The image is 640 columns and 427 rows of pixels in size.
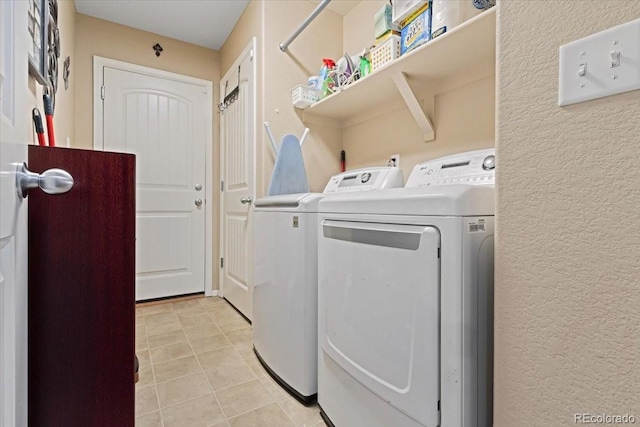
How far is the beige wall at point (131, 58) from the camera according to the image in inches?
99.0

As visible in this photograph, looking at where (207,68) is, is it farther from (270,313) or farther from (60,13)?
(270,313)

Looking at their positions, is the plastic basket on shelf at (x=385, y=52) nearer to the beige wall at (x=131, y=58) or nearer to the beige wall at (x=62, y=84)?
the beige wall at (x=62, y=84)

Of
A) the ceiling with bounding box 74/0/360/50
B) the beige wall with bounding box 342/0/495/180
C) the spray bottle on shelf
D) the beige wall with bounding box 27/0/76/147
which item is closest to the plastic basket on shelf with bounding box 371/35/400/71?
the beige wall with bounding box 342/0/495/180

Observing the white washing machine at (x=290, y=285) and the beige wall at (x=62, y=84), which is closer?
the white washing machine at (x=290, y=285)

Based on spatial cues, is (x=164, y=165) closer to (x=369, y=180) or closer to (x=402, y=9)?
(x=369, y=180)

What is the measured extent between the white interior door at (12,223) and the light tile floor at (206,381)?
0.86 m

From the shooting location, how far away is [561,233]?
59 cm

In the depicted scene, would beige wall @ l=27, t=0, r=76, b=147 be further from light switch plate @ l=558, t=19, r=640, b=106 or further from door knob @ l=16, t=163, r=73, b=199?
light switch plate @ l=558, t=19, r=640, b=106

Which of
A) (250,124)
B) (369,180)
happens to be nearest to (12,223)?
(369,180)

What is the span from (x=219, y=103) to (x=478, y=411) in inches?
124

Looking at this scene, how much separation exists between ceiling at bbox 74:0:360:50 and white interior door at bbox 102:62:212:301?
0.42 m

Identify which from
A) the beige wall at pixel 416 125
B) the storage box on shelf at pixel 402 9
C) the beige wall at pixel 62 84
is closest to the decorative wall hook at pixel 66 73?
the beige wall at pixel 62 84

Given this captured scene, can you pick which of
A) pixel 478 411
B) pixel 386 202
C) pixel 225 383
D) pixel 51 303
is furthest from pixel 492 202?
pixel 225 383

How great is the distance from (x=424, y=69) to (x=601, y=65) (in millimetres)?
1112
